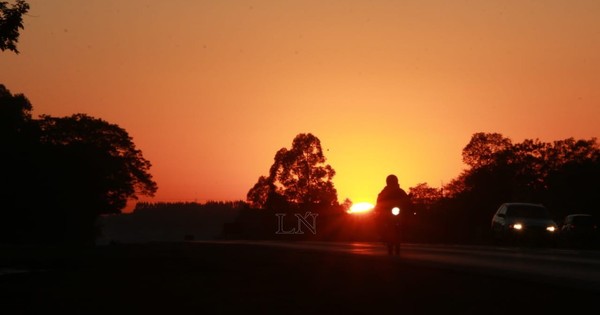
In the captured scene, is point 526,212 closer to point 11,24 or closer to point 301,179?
point 11,24

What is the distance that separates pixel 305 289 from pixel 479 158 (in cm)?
10584

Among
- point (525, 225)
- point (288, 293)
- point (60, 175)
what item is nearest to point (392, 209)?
point (288, 293)

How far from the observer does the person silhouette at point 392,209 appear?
1992cm

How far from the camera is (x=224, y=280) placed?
541 inches

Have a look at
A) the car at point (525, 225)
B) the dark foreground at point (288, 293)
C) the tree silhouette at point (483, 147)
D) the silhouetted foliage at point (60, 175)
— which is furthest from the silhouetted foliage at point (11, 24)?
the tree silhouette at point (483, 147)

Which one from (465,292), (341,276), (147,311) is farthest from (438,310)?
(341,276)

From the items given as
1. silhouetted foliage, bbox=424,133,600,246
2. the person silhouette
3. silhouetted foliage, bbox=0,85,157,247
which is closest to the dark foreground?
the person silhouette

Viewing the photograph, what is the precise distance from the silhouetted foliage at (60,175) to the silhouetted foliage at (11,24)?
145 feet

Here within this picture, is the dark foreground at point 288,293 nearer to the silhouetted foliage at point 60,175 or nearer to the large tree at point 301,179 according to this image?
the silhouetted foliage at point 60,175

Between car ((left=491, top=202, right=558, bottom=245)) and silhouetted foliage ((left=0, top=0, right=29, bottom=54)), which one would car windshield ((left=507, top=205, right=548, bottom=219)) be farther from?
silhouetted foliage ((left=0, top=0, right=29, bottom=54))

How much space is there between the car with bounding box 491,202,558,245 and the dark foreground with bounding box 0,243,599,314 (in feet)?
64.8

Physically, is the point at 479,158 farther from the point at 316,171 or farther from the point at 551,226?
the point at 551,226

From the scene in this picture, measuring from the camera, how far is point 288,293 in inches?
437

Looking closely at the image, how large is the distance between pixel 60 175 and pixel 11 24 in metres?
57.6
